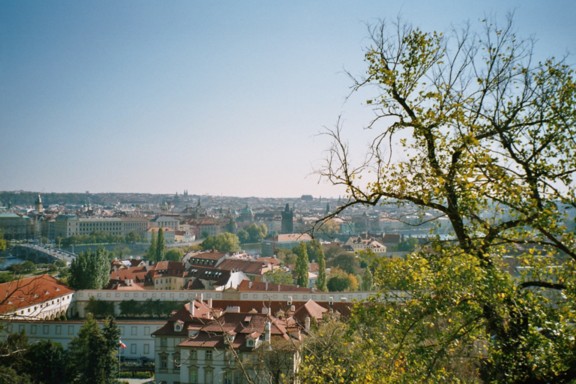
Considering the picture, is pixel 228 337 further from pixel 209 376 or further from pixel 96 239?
pixel 96 239

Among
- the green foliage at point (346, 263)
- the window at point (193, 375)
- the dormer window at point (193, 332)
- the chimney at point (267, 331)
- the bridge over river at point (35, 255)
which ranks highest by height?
the chimney at point (267, 331)

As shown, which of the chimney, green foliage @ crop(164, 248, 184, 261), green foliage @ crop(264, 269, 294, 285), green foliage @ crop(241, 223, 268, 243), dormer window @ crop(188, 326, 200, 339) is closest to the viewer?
the chimney

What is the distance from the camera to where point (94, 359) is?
20094 millimetres

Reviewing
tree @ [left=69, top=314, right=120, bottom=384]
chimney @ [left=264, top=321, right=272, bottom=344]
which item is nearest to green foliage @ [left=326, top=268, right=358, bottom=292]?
chimney @ [left=264, top=321, right=272, bottom=344]

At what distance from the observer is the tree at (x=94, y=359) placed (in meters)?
20.0

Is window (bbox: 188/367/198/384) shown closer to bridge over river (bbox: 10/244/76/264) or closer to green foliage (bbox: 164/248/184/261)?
green foliage (bbox: 164/248/184/261)

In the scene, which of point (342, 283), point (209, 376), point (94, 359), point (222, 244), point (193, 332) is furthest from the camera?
point (222, 244)

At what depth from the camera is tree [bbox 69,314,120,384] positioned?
20.0 m

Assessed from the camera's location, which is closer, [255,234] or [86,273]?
[86,273]

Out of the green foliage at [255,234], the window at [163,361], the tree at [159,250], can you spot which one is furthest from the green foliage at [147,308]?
the green foliage at [255,234]

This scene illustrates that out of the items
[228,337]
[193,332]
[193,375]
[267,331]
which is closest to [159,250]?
[193,332]

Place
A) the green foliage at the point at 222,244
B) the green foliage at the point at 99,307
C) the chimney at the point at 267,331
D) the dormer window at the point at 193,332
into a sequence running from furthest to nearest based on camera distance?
1. the green foliage at the point at 222,244
2. the green foliage at the point at 99,307
3. the dormer window at the point at 193,332
4. the chimney at the point at 267,331

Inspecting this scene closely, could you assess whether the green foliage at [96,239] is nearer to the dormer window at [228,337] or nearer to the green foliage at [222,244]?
the green foliage at [222,244]

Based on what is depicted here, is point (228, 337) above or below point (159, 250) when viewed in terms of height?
above
